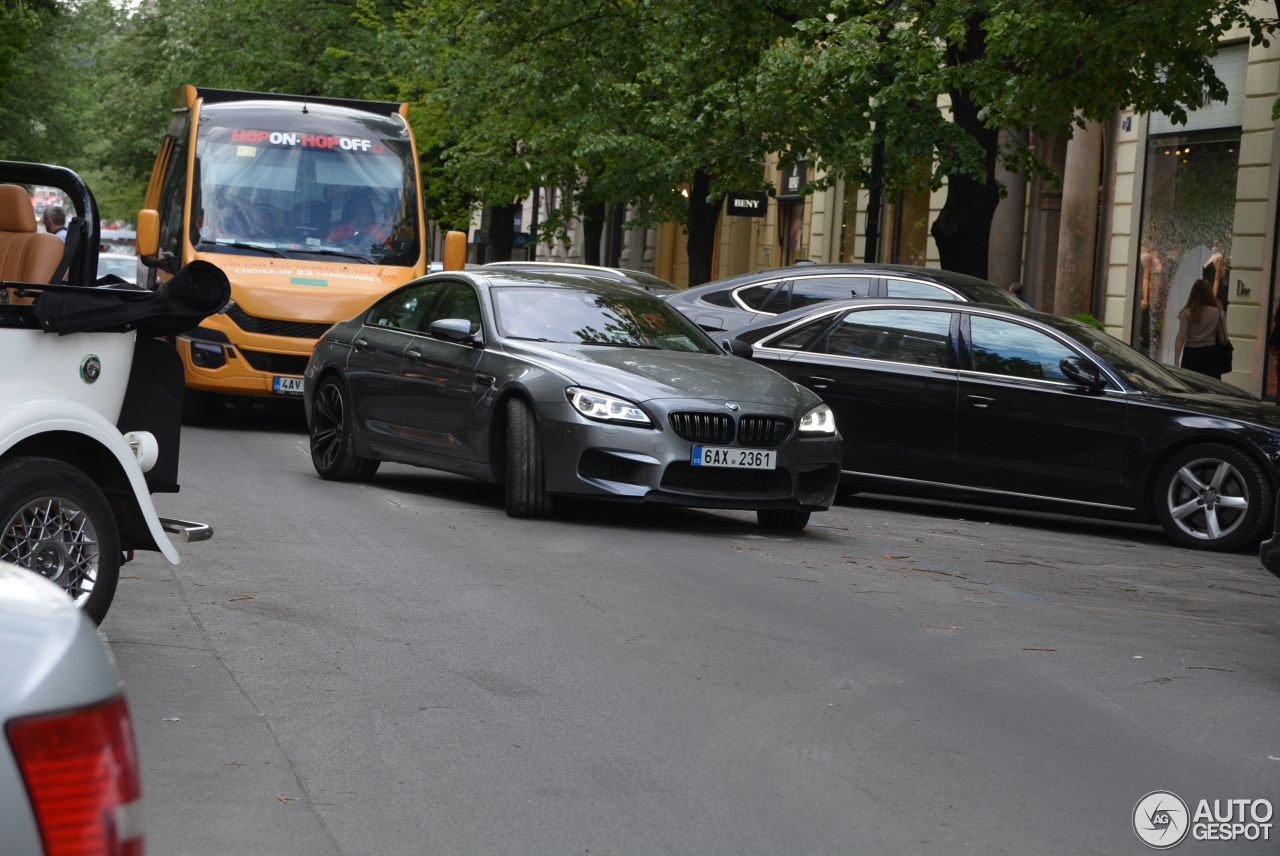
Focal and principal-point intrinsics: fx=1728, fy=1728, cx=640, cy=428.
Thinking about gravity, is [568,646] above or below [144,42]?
below

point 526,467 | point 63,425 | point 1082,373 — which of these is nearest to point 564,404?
point 526,467

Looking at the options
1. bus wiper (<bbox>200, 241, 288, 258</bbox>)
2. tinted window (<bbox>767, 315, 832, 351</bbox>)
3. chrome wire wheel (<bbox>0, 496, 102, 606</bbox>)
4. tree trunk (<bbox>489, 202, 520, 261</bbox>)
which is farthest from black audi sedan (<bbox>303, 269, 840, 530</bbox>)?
tree trunk (<bbox>489, 202, 520, 261</bbox>)

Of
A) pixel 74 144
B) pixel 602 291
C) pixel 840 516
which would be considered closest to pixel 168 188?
pixel 602 291

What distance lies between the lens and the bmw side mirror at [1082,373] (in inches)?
455

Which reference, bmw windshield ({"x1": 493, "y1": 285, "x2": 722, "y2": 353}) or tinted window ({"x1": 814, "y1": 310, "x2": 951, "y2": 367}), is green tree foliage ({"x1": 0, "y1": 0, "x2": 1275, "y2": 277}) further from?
bmw windshield ({"x1": 493, "y1": 285, "x2": 722, "y2": 353})

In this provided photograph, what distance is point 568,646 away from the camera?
21.4 feet

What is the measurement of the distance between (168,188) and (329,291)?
2648 mm

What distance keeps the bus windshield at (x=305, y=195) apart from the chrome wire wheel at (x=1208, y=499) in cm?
792

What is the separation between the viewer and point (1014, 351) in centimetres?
1190

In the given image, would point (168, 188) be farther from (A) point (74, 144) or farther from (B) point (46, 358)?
(A) point (74, 144)

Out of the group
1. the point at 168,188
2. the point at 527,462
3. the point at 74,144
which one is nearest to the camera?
the point at 527,462

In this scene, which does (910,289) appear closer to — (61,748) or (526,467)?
(526,467)

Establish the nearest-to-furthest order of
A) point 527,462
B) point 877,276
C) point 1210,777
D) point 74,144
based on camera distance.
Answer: point 1210,777 → point 527,462 → point 877,276 → point 74,144

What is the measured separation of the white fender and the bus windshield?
10.1 m
